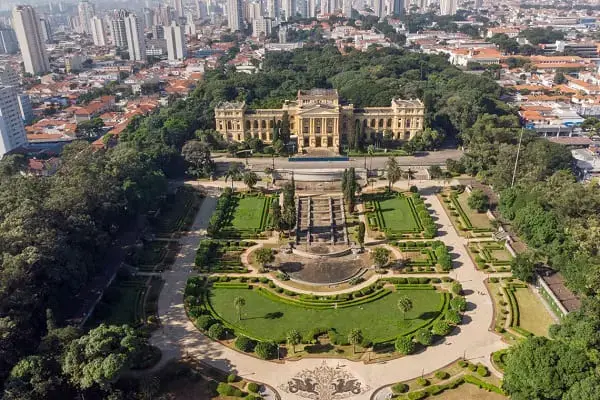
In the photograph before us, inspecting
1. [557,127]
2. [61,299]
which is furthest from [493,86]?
[61,299]

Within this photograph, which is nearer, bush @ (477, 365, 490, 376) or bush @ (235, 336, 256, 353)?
bush @ (477, 365, 490, 376)

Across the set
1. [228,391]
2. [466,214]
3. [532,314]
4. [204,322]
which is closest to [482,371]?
[532,314]

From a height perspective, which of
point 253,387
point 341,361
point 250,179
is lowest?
point 341,361

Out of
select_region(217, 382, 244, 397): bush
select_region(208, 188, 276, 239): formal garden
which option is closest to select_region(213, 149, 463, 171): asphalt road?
select_region(208, 188, 276, 239): formal garden

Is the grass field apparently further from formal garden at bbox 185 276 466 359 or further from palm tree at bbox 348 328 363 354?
palm tree at bbox 348 328 363 354

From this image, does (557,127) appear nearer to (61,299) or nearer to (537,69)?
(537,69)

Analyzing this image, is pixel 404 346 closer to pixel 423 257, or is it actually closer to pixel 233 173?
pixel 423 257
